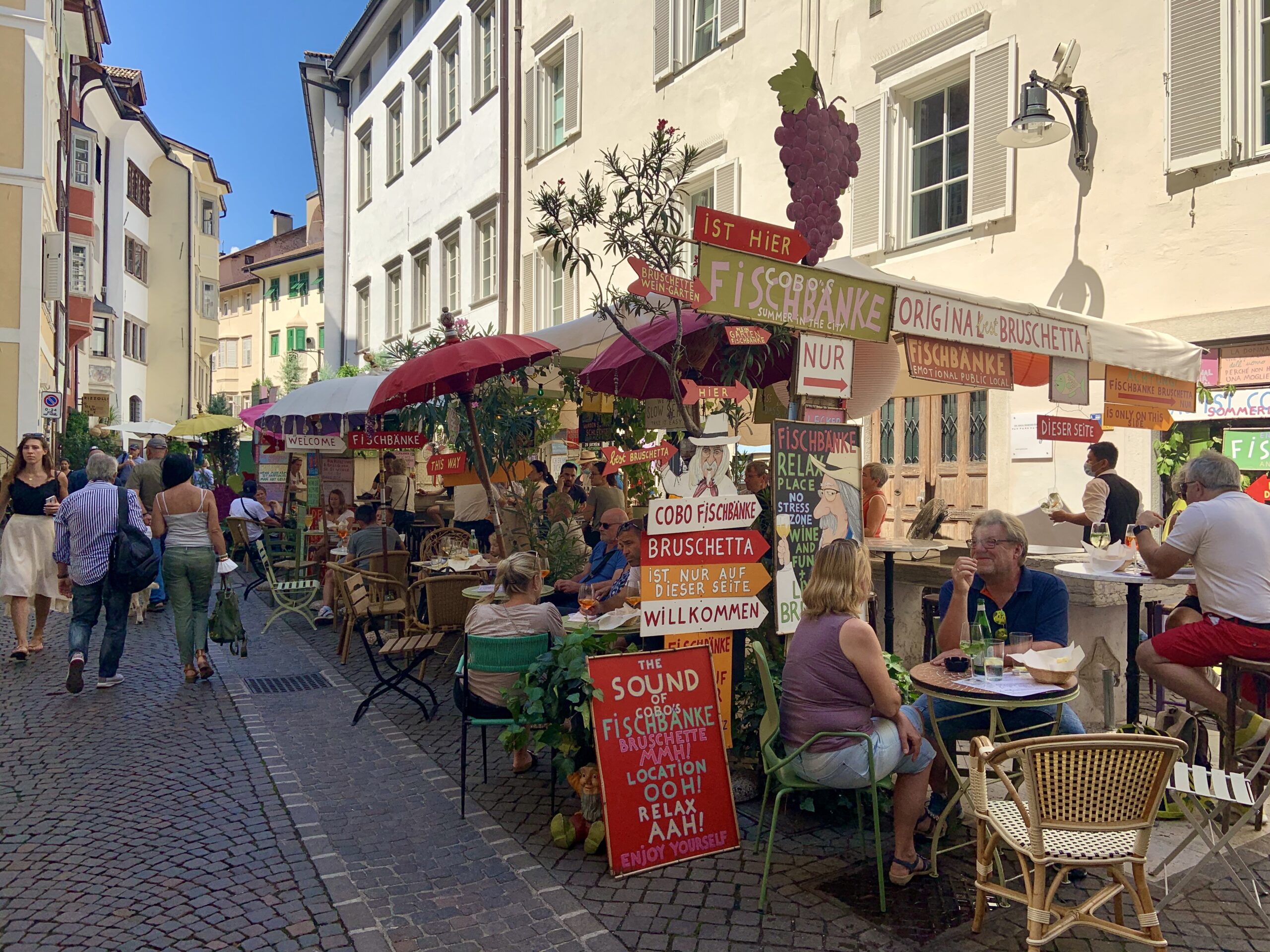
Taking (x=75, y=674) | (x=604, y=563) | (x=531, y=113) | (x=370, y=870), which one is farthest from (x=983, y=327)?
(x=531, y=113)

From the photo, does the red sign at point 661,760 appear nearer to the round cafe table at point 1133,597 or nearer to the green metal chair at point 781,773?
the green metal chair at point 781,773

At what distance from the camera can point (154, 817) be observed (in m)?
4.80

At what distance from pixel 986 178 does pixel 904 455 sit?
3051 millimetres

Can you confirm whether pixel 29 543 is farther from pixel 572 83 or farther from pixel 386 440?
pixel 572 83

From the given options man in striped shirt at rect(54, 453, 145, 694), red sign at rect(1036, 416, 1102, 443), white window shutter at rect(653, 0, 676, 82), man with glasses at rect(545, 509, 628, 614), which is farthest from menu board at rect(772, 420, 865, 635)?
white window shutter at rect(653, 0, 676, 82)

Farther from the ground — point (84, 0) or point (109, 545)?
point (84, 0)

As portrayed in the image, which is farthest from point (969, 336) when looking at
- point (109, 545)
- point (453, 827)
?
point (109, 545)

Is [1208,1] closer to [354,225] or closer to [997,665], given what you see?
[997,665]

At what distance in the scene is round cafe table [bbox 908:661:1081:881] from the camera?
3.83 metres

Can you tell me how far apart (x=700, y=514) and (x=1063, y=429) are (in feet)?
14.2

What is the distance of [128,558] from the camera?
7348mm

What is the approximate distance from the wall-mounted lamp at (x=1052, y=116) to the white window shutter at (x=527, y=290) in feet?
34.2

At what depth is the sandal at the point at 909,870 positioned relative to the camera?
3904 millimetres

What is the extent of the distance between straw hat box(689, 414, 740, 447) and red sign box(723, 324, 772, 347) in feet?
1.27
